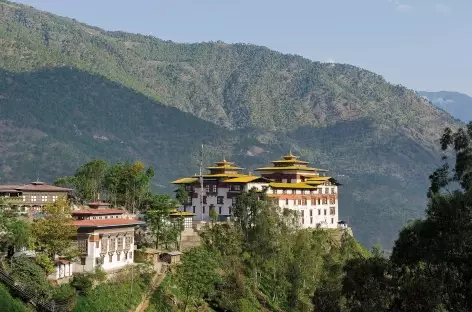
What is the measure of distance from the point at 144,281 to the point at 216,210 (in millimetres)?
27209

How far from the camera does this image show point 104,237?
218 ft

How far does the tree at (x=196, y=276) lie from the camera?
6981 centimetres

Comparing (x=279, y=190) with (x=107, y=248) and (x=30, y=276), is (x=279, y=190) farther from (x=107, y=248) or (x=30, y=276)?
(x=30, y=276)

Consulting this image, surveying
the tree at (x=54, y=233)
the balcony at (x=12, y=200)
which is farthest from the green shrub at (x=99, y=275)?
the balcony at (x=12, y=200)

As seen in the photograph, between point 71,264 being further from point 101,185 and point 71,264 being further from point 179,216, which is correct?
point 101,185

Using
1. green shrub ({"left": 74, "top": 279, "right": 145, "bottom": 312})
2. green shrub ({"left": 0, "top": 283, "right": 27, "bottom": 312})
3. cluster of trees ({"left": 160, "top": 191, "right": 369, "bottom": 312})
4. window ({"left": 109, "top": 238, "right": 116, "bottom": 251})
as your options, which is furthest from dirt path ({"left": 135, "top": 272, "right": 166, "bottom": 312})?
green shrub ({"left": 0, "top": 283, "right": 27, "bottom": 312})

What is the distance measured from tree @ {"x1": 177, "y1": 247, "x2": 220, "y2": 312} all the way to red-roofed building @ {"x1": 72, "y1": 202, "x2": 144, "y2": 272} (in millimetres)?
4771

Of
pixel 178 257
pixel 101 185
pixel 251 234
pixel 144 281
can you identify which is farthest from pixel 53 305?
pixel 101 185

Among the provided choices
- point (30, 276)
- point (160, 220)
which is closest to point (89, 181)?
point (160, 220)

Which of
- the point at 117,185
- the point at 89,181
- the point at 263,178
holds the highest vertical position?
the point at 263,178

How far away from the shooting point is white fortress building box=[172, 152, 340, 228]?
3743 inches

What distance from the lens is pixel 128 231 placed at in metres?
70.9

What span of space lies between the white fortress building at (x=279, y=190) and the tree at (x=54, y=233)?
1283 inches

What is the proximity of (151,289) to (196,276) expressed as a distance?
12.8 feet
